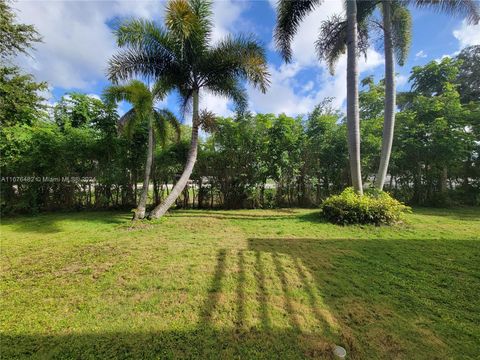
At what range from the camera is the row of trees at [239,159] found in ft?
24.3

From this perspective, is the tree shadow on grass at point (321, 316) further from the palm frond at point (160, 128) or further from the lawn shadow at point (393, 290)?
the palm frond at point (160, 128)

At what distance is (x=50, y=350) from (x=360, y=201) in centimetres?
661

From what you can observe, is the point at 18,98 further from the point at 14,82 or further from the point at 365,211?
the point at 365,211

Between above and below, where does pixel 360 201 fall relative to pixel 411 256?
above

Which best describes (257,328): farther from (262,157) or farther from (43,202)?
(43,202)

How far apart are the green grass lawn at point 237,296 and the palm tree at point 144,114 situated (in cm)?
202

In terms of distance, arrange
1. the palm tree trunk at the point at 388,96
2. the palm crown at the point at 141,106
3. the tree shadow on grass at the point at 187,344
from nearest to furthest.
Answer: the tree shadow on grass at the point at 187,344 → the palm crown at the point at 141,106 → the palm tree trunk at the point at 388,96

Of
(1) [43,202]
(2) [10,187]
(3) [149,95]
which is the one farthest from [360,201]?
(2) [10,187]

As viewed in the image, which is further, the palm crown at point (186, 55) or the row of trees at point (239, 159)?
the row of trees at point (239, 159)

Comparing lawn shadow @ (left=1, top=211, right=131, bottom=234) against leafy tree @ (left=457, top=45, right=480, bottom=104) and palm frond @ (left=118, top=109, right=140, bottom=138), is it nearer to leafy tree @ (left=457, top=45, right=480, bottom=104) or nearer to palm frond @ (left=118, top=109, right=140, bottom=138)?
palm frond @ (left=118, top=109, right=140, bottom=138)

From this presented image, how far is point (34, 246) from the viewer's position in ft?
14.6

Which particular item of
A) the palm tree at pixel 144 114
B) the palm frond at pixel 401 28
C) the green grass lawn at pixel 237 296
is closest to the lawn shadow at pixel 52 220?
the green grass lawn at pixel 237 296

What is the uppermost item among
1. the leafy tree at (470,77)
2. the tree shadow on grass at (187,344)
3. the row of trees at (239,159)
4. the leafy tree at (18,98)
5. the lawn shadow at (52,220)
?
the leafy tree at (470,77)

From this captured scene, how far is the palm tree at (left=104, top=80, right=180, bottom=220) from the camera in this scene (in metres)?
6.00
